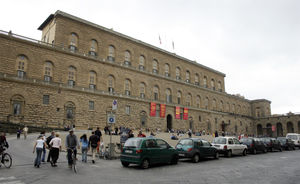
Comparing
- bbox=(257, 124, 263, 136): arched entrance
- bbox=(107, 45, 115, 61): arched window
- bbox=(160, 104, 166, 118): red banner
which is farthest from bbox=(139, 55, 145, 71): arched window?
bbox=(257, 124, 263, 136): arched entrance

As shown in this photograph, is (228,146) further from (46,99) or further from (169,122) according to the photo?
(169,122)

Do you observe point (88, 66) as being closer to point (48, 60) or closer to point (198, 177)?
point (48, 60)

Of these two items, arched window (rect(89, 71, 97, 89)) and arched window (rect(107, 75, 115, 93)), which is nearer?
arched window (rect(89, 71, 97, 89))

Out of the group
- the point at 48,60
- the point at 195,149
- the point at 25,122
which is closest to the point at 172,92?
the point at 48,60

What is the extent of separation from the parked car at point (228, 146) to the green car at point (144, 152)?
5637 mm

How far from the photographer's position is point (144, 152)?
32.8 feet

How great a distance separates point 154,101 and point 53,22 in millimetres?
19016

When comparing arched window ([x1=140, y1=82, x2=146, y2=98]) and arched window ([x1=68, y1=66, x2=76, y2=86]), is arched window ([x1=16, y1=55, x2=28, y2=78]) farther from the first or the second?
arched window ([x1=140, y1=82, x2=146, y2=98])

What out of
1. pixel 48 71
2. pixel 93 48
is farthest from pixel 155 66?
pixel 48 71

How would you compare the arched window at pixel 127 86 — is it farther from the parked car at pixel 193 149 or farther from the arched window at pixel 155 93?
the parked car at pixel 193 149

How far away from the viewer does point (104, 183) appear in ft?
22.5

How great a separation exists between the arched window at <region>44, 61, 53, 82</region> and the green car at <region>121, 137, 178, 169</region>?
793 inches

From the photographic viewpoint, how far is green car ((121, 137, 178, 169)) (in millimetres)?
9864

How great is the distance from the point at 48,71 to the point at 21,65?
294 centimetres
